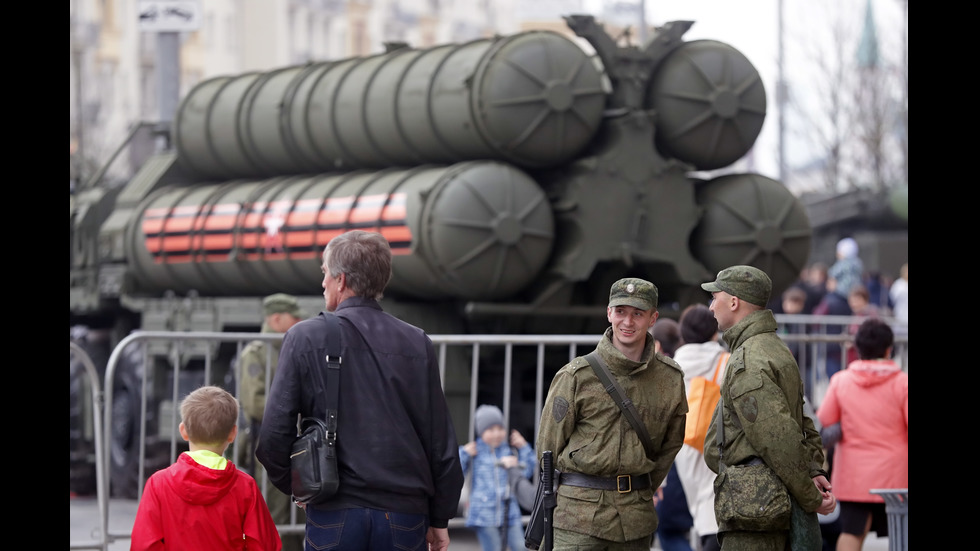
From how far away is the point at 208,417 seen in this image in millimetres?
5699

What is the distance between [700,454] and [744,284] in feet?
5.56

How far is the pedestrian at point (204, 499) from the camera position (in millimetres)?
5578

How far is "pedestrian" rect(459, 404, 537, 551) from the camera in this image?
27.9ft

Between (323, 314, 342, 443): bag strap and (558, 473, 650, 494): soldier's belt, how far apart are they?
1.15m

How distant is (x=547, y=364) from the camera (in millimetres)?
11945

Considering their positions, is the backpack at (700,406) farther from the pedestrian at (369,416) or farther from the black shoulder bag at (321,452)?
the black shoulder bag at (321,452)

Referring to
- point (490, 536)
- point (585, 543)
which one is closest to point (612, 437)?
point (585, 543)

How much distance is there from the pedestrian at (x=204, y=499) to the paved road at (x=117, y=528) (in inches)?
117

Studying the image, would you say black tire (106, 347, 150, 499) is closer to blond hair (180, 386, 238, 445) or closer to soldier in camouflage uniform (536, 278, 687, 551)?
blond hair (180, 386, 238, 445)

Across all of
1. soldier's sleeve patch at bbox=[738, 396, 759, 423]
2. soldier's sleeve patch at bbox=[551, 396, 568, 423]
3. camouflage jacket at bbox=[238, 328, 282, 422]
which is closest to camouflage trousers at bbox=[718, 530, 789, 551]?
soldier's sleeve patch at bbox=[738, 396, 759, 423]
